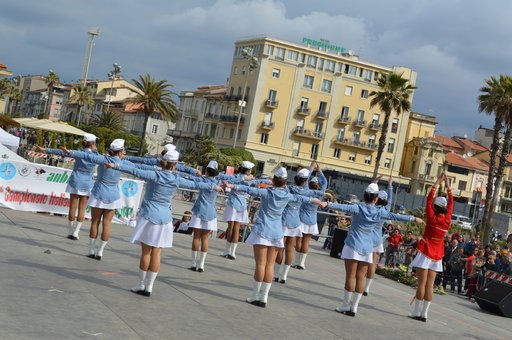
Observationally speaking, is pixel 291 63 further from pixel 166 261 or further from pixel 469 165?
pixel 166 261

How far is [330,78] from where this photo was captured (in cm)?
9788

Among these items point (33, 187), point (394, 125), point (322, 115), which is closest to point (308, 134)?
point (322, 115)

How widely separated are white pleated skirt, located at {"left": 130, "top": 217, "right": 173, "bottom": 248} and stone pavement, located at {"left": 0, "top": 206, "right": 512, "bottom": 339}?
0.75m

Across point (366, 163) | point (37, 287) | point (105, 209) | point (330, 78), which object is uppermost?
point (330, 78)

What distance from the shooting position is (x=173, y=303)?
1027 centimetres

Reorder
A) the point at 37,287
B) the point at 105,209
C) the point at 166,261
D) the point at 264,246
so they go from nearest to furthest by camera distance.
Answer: the point at 37,287, the point at 264,246, the point at 105,209, the point at 166,261

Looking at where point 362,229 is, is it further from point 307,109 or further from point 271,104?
point 307,109

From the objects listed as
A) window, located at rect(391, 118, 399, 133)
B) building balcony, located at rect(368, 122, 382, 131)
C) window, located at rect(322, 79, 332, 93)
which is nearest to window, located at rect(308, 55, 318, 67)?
window, located at rect(322, 79, 332, 93)

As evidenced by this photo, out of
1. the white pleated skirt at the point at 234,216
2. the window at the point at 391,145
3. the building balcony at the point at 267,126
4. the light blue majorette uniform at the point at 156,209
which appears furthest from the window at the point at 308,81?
the light blue majorette uniform at the point at 156,209

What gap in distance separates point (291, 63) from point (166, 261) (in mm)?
82452

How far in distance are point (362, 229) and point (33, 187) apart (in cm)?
1080

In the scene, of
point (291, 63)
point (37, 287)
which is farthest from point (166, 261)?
point (291, 63)

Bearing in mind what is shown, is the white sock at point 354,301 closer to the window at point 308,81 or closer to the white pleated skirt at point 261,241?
the white pleated skirt at point 261,241

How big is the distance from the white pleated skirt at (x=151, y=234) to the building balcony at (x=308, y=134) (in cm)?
8731
